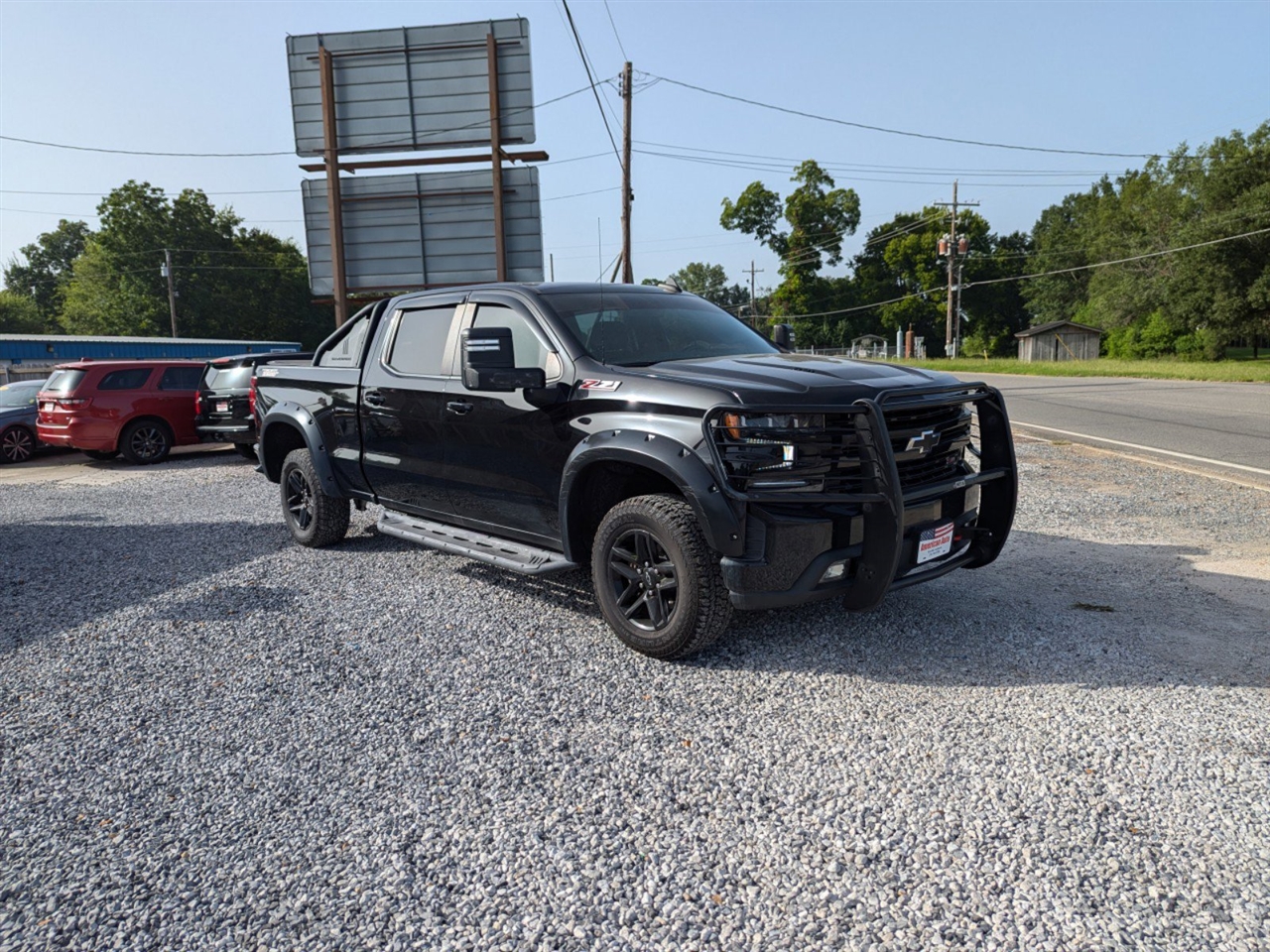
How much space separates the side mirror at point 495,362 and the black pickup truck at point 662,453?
1cm

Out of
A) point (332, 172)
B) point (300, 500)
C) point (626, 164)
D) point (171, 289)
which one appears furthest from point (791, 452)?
point (171, 289)

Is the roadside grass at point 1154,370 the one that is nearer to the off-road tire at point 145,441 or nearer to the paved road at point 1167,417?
the paved road at point 1167,417

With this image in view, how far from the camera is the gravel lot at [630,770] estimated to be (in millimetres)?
2355

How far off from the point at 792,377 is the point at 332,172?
45.8 ft

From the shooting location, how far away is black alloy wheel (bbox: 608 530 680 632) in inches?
161

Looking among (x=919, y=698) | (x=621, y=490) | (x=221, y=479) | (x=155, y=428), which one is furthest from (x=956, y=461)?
(x=155, y=428)

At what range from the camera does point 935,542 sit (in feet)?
13.5

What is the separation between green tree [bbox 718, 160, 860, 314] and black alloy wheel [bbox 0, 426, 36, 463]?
2500 inches

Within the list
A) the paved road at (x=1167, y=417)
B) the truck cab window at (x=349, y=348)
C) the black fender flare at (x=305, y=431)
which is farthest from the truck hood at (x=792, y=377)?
the paved road at (x=1167, y=417)

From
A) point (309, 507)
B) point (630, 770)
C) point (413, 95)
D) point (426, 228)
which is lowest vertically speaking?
point (630, 770)

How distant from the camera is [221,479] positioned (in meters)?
11.4

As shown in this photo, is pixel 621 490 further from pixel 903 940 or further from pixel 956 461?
pixel 903 940

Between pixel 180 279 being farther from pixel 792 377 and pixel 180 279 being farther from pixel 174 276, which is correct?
pixel 792 377

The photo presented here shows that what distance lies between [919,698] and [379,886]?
234cm
